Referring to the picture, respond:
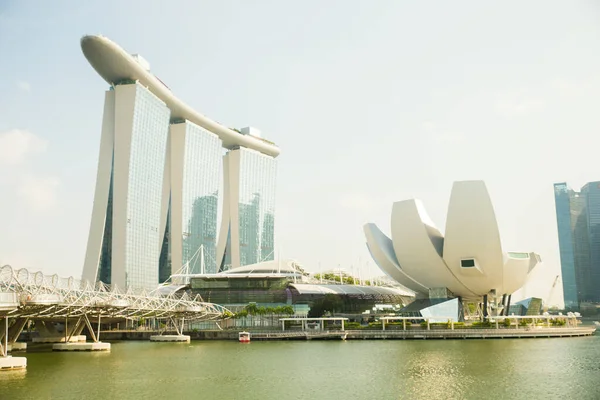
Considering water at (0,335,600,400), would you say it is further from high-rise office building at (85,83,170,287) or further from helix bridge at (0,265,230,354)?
high-rise office building at (85,83,170,287)

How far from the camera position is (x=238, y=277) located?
8588 centimetres

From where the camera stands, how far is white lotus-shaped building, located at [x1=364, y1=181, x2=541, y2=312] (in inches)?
2586

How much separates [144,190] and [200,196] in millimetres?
24381

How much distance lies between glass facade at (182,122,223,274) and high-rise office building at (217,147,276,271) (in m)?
5.65

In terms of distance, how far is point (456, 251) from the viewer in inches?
2714

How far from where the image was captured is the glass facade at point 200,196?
Answer: 108m

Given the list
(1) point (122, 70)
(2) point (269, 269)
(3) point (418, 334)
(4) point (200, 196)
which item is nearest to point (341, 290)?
(2) point (269, 269)

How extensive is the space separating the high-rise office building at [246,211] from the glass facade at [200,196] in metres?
5.65

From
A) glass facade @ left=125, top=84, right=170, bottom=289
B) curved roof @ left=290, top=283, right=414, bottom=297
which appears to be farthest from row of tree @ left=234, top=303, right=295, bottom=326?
glass facade @ left=125, top=84, right=170, bottom=289

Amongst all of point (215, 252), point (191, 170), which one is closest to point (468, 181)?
point (191, 170)

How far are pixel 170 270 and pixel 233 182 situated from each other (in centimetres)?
2845

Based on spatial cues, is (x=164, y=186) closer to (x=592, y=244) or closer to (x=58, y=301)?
(x=58, y=301)

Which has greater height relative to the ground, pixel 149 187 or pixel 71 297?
pixel 149 187

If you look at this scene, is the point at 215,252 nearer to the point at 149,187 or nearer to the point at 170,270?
the point at 170,270
